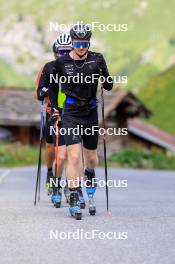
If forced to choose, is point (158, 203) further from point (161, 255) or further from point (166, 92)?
point (166, 92)

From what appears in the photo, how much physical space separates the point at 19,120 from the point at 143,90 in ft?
323

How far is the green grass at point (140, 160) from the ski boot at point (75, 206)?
2882cm

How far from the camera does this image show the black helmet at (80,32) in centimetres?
1036

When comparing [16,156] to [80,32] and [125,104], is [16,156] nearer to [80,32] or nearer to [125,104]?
[125,104]

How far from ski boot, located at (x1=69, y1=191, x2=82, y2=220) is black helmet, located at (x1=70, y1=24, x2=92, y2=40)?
5.80ft

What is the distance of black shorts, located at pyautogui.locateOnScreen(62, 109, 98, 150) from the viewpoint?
10461 mm

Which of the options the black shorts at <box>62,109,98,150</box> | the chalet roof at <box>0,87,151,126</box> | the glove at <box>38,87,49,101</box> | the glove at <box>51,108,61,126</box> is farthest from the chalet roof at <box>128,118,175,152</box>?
→ the black shorts at <box>62,109,98,150</box>

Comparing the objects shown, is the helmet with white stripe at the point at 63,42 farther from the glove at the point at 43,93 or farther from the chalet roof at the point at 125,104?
the chalet roof at the point at 125,104

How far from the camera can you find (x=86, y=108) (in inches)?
414

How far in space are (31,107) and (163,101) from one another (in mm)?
95335

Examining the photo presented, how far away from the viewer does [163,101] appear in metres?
150

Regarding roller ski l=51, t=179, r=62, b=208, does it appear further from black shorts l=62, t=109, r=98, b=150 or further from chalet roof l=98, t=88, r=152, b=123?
chalet roof l=98, t=88, r=152, b=123

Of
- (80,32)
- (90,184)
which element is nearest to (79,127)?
(90,184)

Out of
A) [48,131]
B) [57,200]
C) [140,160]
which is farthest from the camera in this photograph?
[140,160]
